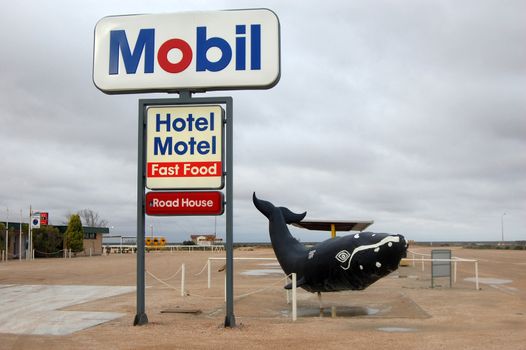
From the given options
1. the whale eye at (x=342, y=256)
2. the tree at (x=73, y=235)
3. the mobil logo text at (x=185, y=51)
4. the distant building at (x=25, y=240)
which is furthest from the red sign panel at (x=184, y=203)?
the tree at (x=73, y=235)

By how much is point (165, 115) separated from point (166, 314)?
5043 millimetres

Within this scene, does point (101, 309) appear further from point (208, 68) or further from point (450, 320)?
point (450, 320)

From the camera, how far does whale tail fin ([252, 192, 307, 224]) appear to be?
15.7 m

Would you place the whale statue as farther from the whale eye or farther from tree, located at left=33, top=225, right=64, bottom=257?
tree, located at left=33, top=225, right=64, bottom=257

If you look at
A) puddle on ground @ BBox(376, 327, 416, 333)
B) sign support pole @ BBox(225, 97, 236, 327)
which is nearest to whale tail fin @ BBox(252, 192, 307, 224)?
sign support pole @ BBox(225, 97, 236, 327)

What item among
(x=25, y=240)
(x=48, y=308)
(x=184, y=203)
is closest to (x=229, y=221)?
(x=184, y=203)

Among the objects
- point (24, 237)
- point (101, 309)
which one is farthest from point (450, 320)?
point (24, 237)

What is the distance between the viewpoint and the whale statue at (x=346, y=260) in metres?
13.2

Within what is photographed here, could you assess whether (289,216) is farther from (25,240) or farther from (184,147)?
(25,240)

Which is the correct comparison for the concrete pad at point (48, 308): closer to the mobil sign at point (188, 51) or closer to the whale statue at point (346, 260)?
the whale statue at point (346, 260)

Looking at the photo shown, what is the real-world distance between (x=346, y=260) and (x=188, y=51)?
636cm

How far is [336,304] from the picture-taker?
16.1 m

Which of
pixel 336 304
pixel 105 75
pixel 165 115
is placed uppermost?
pixel 105 75

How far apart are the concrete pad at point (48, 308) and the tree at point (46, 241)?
120 feet
